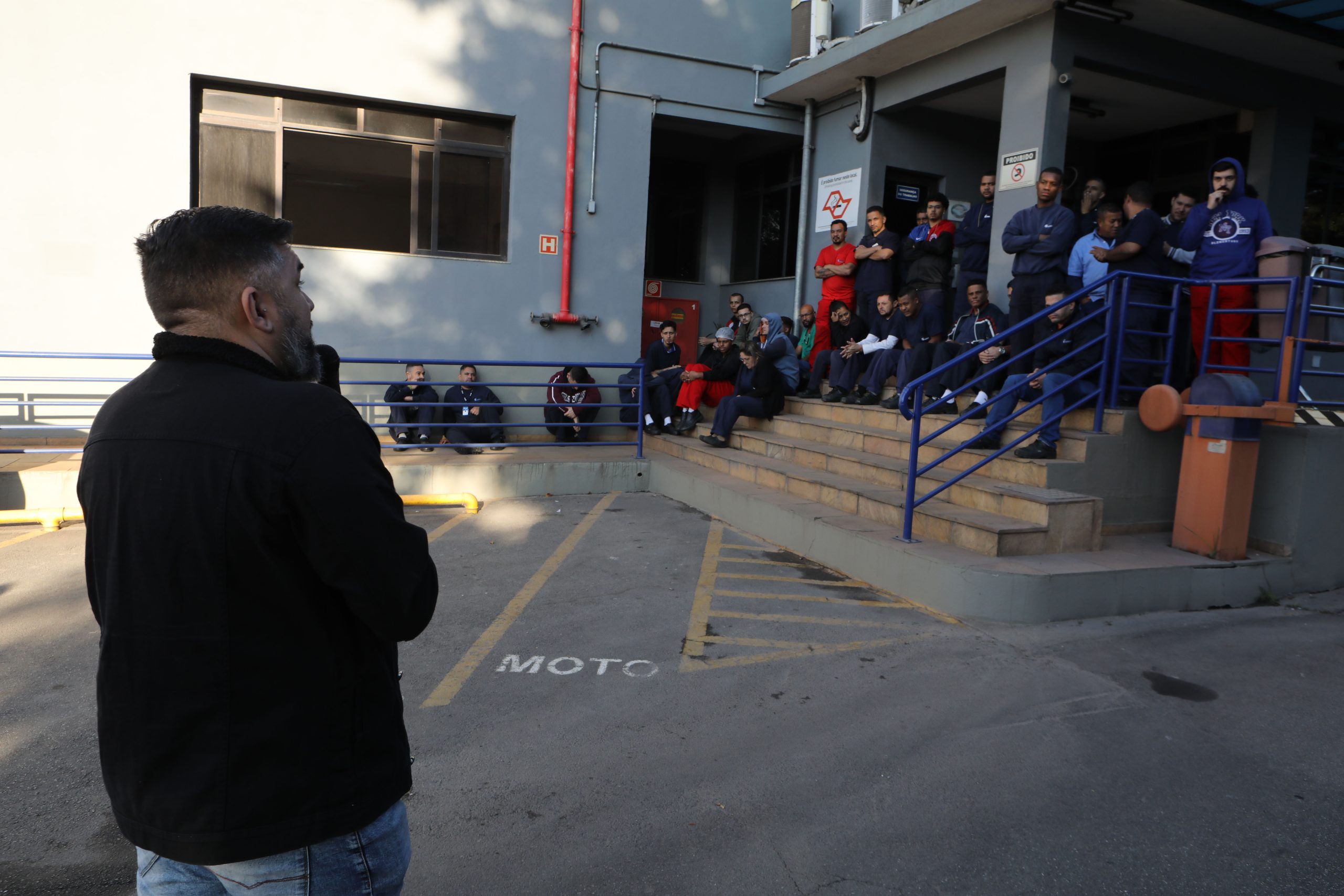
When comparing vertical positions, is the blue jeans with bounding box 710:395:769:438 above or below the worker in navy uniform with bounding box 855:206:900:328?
below

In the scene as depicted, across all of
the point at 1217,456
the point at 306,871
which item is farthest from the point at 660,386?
the point at 306,871

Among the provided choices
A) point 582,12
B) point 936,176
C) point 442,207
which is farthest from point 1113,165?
point 442,207

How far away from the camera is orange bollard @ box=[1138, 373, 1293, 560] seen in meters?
6.02

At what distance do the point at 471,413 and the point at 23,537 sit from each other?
15.4ft

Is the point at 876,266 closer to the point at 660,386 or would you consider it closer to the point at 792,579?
the point at 660,386

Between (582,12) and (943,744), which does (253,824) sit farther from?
(582,12)

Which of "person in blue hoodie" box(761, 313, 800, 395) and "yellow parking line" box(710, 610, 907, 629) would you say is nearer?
"yellow parking line" box(710, 610, 907, 629)

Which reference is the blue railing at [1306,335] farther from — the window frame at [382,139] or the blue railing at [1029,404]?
the window frame at [382,139]

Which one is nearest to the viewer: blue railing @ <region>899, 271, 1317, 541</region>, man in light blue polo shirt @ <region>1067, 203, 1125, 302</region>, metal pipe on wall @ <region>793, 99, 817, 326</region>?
blue railing @ <region>899, 271, 1317, 541</region>

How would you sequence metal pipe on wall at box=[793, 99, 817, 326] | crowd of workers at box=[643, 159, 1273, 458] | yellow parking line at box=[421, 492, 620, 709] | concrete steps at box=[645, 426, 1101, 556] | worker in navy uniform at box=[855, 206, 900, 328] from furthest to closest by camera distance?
metal pipe on wall at box=[793, 99, 817, 326] → worker in navy uniform at box=[855, 206, 900, 328] → crowd of workers at box=[643, 159, 1273, 458] → concrete steps at box=[645, 426, 1101, 556] → yellow parking line at box=[421, 492, 620, 709]

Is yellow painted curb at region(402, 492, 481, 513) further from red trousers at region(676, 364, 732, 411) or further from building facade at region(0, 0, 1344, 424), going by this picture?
red trousers at region(676, 364, 732, 411)

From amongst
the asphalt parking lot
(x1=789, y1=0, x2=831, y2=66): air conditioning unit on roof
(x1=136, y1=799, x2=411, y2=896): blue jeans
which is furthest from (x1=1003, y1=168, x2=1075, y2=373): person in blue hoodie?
(x1=136, y1=799, x2=411, y2=896): blue jeans

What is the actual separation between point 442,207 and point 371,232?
3.05 feet

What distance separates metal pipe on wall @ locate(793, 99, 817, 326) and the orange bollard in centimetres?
634
